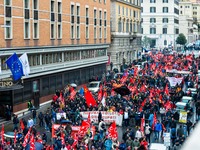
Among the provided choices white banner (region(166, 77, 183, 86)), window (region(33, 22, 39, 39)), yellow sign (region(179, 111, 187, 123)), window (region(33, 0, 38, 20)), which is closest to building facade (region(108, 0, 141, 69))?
white banner (region(166, 77, 183, 86))

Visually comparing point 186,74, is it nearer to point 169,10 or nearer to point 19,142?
point 19,142

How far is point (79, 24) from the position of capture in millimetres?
45656

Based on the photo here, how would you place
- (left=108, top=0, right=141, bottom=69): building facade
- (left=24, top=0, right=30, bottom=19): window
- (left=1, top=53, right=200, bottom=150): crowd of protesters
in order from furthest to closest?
(left=108, top=0, right=141, bottom=69): building facade < (left=24, top=0, right=30, bottom=19): window < (left=1, top=53, right=200, bottom=150): crowd of protesters

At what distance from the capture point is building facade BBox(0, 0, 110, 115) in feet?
99.3

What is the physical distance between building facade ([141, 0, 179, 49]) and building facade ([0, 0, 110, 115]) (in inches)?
3028

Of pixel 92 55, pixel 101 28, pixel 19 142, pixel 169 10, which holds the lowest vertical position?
pixel 19 142

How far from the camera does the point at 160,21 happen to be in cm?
13000

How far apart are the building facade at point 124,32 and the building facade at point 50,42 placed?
8.94 m

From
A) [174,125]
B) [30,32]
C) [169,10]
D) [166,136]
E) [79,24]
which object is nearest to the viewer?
[166,136]

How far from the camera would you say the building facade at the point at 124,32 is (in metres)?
64.2

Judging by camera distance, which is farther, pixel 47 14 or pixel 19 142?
pixel 47 14

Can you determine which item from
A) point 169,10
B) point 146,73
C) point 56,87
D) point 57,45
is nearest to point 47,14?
point 57,45

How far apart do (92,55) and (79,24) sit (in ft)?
21.7

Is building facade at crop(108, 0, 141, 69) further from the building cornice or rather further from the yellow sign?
the yellow sign
